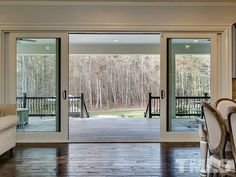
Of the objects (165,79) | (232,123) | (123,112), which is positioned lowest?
(123,112)

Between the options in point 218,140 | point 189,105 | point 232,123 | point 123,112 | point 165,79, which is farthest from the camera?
point 123,112

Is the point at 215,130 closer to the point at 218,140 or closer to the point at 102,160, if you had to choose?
the point at 218,140

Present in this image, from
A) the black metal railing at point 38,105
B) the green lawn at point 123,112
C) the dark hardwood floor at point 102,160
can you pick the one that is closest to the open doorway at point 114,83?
the green lawn at point 123,112

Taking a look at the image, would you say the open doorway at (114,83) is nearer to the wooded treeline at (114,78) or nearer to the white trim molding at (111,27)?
the wooded treeline at (114,78)

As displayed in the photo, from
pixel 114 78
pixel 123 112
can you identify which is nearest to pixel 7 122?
pixel 114 78

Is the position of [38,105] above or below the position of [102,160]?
above

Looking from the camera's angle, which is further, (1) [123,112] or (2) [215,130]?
(1) [123,112]

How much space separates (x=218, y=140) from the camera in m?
2.90

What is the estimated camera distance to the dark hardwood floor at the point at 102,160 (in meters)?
4.16

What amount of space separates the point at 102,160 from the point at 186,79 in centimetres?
276

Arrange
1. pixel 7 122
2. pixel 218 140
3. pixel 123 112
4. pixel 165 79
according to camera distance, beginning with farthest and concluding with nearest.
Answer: pixel 123 112 < pixel 165 79 < pixel 7 122 < pixel 218 140

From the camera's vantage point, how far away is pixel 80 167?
174 inches

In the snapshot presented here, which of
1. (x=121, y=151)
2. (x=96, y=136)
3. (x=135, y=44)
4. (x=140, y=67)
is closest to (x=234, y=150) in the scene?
(x=121, y=151)

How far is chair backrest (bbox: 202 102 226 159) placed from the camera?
279 cm
